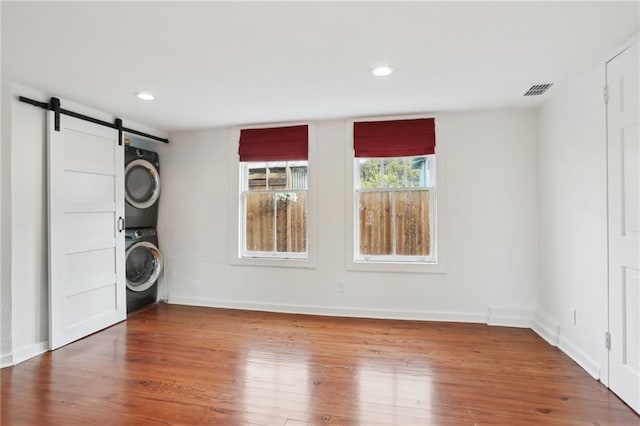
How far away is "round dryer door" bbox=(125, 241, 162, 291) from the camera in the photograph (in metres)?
3.91

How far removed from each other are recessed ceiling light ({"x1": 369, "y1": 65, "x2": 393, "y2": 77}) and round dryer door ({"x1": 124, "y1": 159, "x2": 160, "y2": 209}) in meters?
3.00

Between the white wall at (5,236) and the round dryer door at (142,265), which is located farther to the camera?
the round dryer door at (142,265)

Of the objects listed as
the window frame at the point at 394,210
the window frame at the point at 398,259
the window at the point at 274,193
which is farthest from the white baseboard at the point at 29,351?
the window frame at the point at 394,210

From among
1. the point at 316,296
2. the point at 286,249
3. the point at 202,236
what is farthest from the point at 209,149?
the point at 316,296

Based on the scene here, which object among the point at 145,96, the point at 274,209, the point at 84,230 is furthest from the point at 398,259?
the point at 84,230

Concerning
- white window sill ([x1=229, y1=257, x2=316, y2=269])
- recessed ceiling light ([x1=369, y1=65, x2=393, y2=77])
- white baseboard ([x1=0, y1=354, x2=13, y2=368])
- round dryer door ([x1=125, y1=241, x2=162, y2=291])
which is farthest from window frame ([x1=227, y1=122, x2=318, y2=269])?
white baseboard ([x1=0, y1=354, x2=13, y2=368])

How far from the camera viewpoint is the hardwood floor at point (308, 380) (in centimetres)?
192

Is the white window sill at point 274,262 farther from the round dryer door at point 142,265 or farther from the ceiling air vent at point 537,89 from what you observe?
the ceiling air vent at point 537,89

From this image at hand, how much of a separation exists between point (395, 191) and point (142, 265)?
3.26 meters

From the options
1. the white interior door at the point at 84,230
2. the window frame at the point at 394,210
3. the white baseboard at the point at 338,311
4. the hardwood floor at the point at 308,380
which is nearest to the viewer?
the hardwood floor at the point at 308,380

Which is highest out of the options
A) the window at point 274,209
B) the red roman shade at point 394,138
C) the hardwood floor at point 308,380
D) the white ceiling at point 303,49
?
the white ceiling at point 303,49

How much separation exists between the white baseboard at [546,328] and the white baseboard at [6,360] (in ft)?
14.7

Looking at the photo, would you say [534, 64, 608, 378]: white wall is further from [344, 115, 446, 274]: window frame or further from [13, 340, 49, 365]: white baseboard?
[13, 340, 49, 365]: white baseboard

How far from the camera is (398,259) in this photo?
3732 millimetres
